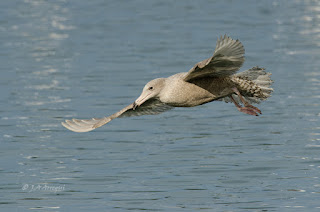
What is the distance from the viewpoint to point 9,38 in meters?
32.3

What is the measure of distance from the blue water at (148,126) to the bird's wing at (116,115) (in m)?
1.07

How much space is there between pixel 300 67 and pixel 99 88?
230 inches

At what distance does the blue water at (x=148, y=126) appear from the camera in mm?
13070

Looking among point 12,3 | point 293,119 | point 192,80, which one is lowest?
point 12,3

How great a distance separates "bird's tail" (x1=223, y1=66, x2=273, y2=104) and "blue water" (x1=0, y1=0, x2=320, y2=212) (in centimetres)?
151

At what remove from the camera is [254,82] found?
12.1 meters

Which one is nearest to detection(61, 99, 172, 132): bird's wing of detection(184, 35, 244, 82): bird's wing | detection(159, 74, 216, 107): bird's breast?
detection(159, 74, 216, 107): bird's breast

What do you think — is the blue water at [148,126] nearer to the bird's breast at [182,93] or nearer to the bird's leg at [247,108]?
the bird's leg at [247,108]

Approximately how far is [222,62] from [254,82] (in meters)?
0.99

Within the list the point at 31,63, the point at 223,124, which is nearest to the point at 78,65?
the point at 31,63

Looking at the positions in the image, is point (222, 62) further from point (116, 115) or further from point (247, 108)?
point (116, 115)

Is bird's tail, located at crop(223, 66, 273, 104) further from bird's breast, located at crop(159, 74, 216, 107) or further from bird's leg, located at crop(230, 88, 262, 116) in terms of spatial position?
bird's breast, located at crop(159, 74, 216, 107)

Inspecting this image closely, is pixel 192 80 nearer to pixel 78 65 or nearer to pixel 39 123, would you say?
pixel 39 123

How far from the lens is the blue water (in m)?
13.1
